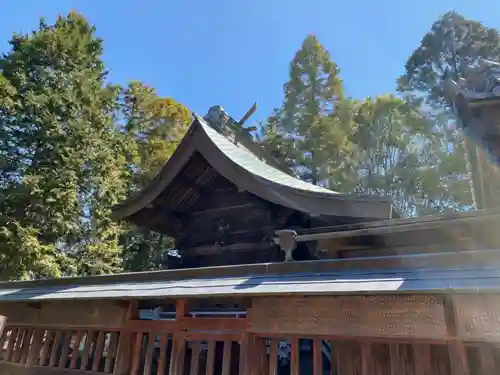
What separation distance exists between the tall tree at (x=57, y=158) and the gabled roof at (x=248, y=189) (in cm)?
679

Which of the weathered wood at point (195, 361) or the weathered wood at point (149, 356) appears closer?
the weathered wood at point (195, 361)

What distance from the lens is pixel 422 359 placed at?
3178mm

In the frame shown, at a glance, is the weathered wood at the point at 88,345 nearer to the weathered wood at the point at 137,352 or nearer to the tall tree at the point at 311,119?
the weathered wood at the point at 137,352

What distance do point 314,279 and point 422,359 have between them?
105 cm

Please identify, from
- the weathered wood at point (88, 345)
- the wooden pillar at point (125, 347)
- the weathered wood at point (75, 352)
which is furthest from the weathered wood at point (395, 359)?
the weathered wood at point (75, 352)

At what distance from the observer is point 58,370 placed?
197 inches

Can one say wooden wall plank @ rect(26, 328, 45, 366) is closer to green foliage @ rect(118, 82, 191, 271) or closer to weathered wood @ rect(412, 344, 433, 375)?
weathered wood @ rect(412, 344, 433, 375)

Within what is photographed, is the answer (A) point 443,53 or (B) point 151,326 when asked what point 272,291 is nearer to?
(B) point 151,326

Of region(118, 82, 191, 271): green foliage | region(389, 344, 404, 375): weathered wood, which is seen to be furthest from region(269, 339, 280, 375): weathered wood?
region(118, 82, 191, 271): green foliage

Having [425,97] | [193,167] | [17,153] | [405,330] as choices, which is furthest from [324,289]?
→ [425,97]

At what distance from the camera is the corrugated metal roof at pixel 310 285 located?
2.74m

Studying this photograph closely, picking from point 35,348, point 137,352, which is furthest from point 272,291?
point 35,348

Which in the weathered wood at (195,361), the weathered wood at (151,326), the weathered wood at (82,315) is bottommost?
the weathered wood at (195,361)

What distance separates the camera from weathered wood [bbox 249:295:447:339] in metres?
3.11
